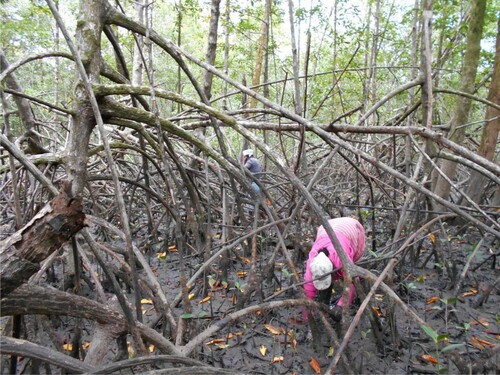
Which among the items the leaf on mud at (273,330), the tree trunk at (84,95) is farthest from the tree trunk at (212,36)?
the leaf on mud at (273,330)

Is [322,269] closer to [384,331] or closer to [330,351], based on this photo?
[330,351]

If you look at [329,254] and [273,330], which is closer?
[329,254]

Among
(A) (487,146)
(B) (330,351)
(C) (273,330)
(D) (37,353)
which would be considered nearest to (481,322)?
(B) (330,351)

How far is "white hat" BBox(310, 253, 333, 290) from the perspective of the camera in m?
1.96

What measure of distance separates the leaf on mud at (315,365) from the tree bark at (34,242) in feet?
5.02

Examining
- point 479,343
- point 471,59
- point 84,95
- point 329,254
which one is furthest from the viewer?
point 471,59

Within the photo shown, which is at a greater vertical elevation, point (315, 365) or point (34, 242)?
point (34, 242)

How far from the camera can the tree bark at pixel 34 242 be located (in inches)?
33.1

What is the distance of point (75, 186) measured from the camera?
1291 mm

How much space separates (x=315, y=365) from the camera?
187 cm

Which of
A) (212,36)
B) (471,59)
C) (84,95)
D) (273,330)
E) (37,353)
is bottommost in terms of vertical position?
(273,330)

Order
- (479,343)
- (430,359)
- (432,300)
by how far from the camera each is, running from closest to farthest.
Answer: (430,359) < (479,343) < (432,300)

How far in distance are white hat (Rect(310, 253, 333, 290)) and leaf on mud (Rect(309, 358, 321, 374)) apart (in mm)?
392

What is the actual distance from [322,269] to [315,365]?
517 mm
